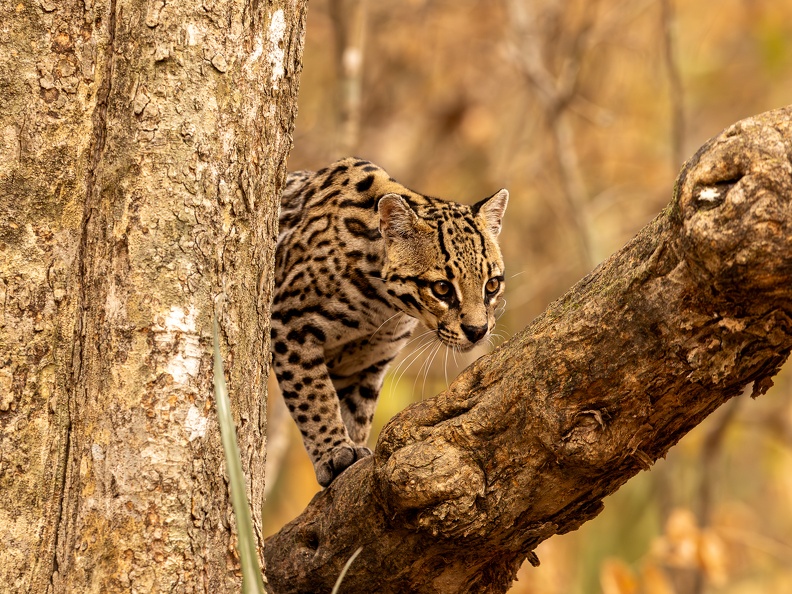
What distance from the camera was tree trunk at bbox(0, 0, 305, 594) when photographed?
3570 mm

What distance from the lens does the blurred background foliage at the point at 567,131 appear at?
1179cm

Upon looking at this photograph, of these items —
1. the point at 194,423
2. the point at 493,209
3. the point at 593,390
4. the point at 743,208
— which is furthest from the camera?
the point at 493,209

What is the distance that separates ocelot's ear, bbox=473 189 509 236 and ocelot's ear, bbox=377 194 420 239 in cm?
54

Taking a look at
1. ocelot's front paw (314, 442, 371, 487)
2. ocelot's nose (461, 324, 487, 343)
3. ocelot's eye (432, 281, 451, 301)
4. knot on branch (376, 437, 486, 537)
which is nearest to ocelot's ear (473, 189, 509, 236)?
ocelot's eye (432, 281, 451, 301)

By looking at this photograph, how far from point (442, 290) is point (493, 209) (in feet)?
2.58

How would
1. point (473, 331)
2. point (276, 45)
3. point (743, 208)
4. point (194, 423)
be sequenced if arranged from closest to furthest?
1. point (743, 208)
2. point (194, 423)
3. point (276, 45)
4. point (473, 331)

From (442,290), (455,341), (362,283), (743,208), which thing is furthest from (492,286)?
(743,208)

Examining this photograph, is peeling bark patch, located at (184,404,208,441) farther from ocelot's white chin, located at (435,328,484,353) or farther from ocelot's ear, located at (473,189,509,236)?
ocelot's ear, located at (473,189,509,236)

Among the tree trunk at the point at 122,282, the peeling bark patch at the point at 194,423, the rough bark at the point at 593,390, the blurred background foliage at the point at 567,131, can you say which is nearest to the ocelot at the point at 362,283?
the rough bark at the point at 593,390

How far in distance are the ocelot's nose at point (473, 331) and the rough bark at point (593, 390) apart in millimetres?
1431

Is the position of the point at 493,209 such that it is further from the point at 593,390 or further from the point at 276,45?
the point at 593,390

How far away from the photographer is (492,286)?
5.75 metres

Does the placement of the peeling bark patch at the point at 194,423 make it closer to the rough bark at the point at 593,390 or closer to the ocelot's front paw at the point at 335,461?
the rough bark at the point at 593,390

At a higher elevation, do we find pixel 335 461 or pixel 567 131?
pixel 567 131
